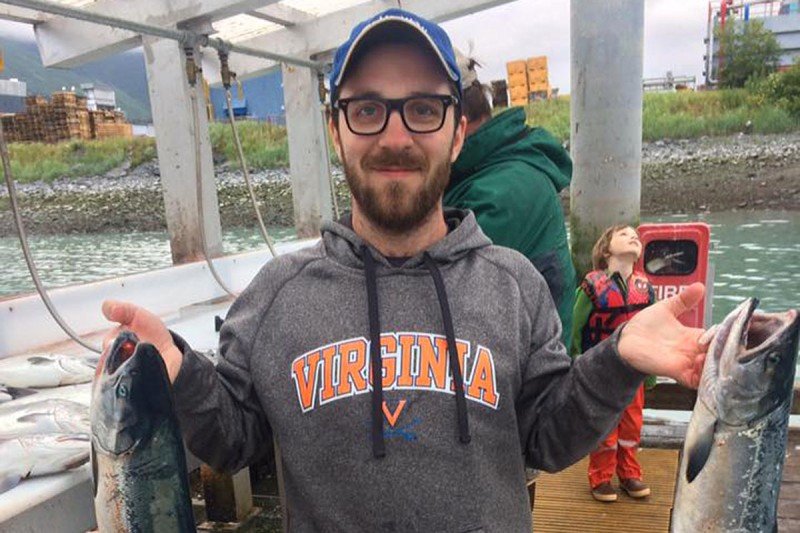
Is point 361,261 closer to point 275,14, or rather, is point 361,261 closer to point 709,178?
point 275,14

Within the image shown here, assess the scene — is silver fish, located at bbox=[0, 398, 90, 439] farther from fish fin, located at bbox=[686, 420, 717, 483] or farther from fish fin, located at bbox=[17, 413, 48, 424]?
fish fin, located at bbox=[686, 420, 717, 483]

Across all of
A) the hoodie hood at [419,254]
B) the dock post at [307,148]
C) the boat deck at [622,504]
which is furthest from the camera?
the dock post at [307,148]

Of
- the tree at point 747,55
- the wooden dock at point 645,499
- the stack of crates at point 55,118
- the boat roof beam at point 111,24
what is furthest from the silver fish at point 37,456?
the tree at point 747,55

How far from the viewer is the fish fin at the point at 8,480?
1652mm

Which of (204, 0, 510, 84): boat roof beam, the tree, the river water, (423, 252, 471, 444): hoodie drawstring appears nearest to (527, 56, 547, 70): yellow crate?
the river water

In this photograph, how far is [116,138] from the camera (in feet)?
129

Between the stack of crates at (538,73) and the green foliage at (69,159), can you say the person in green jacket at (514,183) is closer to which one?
the stack of crates at (538,73)

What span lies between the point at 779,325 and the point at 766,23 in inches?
2212

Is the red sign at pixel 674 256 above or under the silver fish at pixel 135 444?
under

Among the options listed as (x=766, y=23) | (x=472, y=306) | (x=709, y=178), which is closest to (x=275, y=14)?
(x=472, y=306)

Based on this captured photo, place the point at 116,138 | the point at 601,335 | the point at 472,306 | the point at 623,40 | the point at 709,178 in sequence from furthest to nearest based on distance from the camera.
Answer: the point at 116,138, the point at 709,178, the point at 623,40, the point at 601,335, the point at 472,306

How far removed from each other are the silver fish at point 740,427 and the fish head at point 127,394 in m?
1.28

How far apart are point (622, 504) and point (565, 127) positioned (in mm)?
29189

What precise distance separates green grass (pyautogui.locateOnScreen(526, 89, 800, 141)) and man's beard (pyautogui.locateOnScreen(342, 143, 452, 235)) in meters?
29.6
